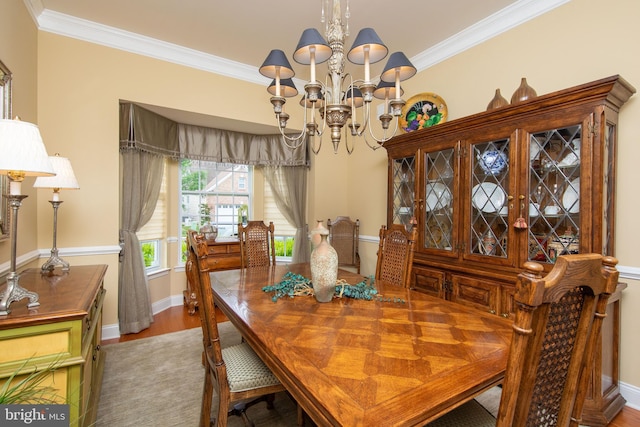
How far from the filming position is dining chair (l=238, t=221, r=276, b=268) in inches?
112

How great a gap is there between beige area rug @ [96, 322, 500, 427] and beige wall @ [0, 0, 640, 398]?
2.21 feet

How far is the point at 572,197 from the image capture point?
6.31 feet

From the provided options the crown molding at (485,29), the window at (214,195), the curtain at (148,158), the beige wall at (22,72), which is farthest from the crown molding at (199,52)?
the window at (214,195)

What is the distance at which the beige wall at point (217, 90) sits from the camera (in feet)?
6.56

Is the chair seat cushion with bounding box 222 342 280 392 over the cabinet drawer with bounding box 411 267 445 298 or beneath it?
beneath

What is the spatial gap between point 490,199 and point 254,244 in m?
2.06

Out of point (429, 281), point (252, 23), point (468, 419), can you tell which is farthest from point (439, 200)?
point (252, 23)

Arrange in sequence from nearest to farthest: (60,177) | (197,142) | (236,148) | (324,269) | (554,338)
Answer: (554,338) → (324,269) → (60,177) → (197,142) → (236,148)

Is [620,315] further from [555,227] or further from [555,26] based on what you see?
[555,26]

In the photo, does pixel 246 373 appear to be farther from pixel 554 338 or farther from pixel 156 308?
pixel 156 308

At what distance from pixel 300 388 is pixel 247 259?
2.00 m

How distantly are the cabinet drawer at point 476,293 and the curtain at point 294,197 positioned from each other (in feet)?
7.43

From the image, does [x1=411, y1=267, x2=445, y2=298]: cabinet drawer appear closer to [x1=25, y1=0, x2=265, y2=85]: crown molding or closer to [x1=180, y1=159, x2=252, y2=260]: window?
[x1=180, y1=159, x2=252, y2=260]: window

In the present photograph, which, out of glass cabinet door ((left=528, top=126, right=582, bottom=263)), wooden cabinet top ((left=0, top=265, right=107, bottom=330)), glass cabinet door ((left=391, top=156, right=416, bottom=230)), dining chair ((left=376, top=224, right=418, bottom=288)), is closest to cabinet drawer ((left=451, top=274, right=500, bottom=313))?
glass cabinet door ((left=528, top=126, right=582, bottom=263))
